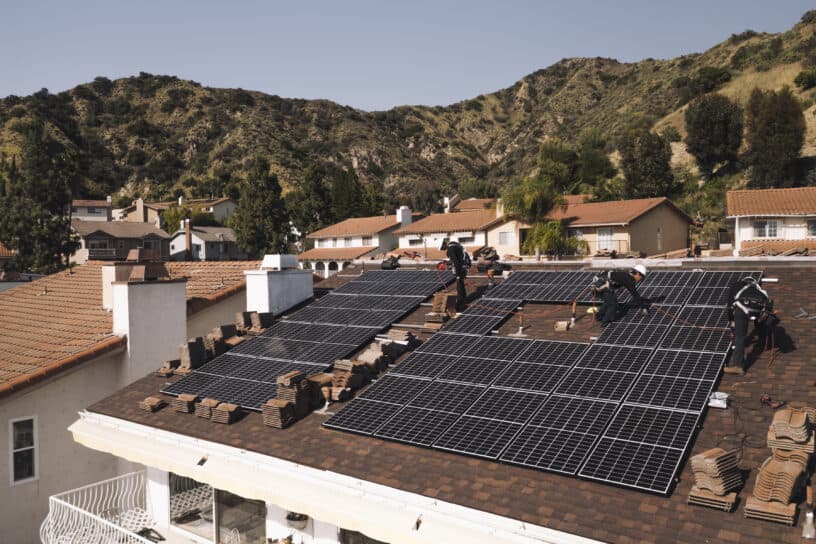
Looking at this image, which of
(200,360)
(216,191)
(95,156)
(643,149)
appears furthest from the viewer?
(95,156)

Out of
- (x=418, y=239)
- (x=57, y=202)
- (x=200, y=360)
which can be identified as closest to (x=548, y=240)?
(x=418, y=239)

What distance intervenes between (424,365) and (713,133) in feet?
255

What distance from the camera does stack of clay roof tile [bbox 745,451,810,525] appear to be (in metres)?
7.09

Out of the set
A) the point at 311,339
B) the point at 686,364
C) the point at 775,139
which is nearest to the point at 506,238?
the point at 775,139

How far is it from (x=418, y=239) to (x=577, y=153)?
43688mm

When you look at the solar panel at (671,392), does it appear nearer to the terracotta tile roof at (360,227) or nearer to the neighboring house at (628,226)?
the neighboring house at (628,226)

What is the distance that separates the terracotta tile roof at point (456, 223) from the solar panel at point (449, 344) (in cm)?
5069

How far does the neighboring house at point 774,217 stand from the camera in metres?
47.8

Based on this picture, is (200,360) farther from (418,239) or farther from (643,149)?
(643,149)

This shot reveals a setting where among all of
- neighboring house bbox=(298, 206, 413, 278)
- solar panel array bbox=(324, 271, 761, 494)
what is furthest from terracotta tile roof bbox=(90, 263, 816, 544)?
neighboring house bbox=(298, 206, 413, 278)

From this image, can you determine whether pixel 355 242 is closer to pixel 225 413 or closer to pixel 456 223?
pixel 456 223

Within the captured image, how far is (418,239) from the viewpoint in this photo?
71.6 metres

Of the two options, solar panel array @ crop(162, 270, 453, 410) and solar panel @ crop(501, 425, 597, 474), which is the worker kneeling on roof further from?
solar panel array @ crop(162, 270, 453, 410)

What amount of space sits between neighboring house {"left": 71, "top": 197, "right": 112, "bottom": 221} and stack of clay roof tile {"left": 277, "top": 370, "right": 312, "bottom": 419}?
121497 mm
